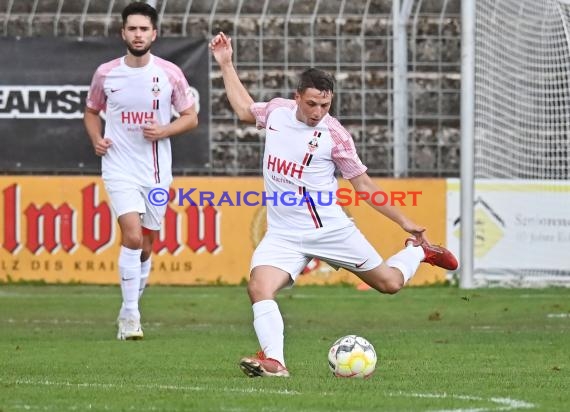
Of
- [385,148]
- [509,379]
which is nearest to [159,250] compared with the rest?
[385,148]

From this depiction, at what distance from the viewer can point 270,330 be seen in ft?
26.7

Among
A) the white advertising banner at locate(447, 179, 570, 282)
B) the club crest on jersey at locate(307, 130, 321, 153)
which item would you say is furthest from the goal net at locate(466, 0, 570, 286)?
the club crest on jersey at locate(307, 130, 321, 153)

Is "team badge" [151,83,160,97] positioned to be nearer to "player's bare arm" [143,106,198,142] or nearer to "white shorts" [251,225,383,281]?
"player's bare arm" [143,106,198,142]

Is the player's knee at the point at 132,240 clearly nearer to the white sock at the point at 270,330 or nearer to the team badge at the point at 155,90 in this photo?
the team badge at the point at 155,90

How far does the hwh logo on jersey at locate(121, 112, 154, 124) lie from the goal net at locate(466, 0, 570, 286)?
18.0 feet

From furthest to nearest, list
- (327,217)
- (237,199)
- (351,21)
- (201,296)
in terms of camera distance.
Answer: (351,21), (237,199), (201,296), (327,217)

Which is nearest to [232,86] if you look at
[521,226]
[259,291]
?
[259,291]

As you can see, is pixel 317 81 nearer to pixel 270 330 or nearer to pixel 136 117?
pixel 270 330

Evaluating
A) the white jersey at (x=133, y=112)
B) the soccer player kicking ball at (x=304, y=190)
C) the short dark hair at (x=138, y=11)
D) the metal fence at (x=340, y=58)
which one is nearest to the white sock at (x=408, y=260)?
the soccer player kicking ball at (x=304, y=190)

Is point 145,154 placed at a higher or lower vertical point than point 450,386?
higher

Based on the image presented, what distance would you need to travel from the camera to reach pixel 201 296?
585 inches

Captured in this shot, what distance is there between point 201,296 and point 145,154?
3.83 metres

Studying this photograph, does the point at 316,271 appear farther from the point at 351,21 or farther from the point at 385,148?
the point at 351,21

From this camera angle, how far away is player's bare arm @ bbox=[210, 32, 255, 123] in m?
8.87
